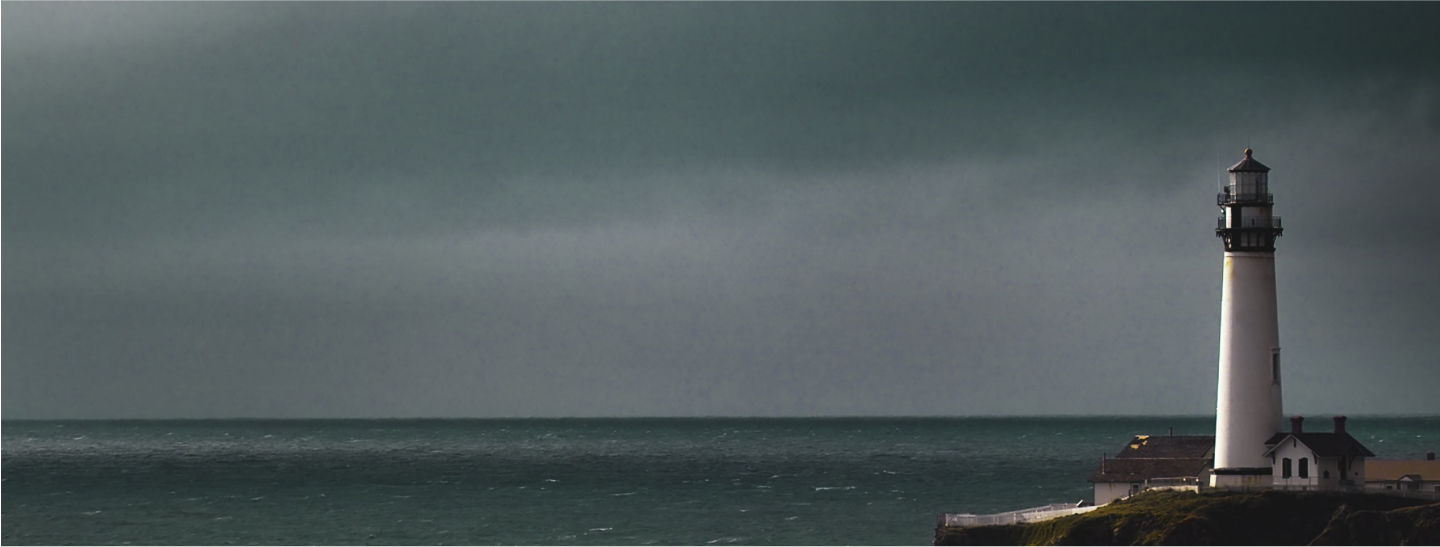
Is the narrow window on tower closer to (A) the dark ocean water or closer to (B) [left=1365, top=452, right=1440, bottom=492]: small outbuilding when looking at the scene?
(B) [left=1365, top=452, right=1440, bottom=492]: small outbuilding

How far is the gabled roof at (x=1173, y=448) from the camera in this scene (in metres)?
57.4

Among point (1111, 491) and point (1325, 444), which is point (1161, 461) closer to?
A: point (1111, 491)

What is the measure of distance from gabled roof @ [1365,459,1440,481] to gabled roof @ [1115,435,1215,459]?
4.87 metres

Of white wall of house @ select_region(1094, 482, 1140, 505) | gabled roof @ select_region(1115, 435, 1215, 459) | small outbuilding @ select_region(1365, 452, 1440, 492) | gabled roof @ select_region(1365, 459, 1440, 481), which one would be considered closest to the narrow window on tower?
small outbuilding @ select_region(1365, 452, 1440, 492)

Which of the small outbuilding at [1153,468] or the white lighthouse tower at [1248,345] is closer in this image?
the white lighthouse tower at [1248,345]

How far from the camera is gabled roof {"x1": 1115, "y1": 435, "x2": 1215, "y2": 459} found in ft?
188

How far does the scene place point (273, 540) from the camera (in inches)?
3118

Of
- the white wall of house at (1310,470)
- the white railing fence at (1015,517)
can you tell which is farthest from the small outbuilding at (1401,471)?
the white railing fence at (1015,517)

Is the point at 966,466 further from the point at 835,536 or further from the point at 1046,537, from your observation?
the point at 1046,537

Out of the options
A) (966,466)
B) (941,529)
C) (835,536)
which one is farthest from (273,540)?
(966,466)

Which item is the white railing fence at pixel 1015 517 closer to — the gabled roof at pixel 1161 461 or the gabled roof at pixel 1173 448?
the gabled roof at pixel 1161 461

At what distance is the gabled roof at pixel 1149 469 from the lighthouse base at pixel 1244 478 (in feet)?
10.1

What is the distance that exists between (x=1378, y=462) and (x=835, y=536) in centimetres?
2567

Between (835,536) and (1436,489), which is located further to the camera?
(835,536)
